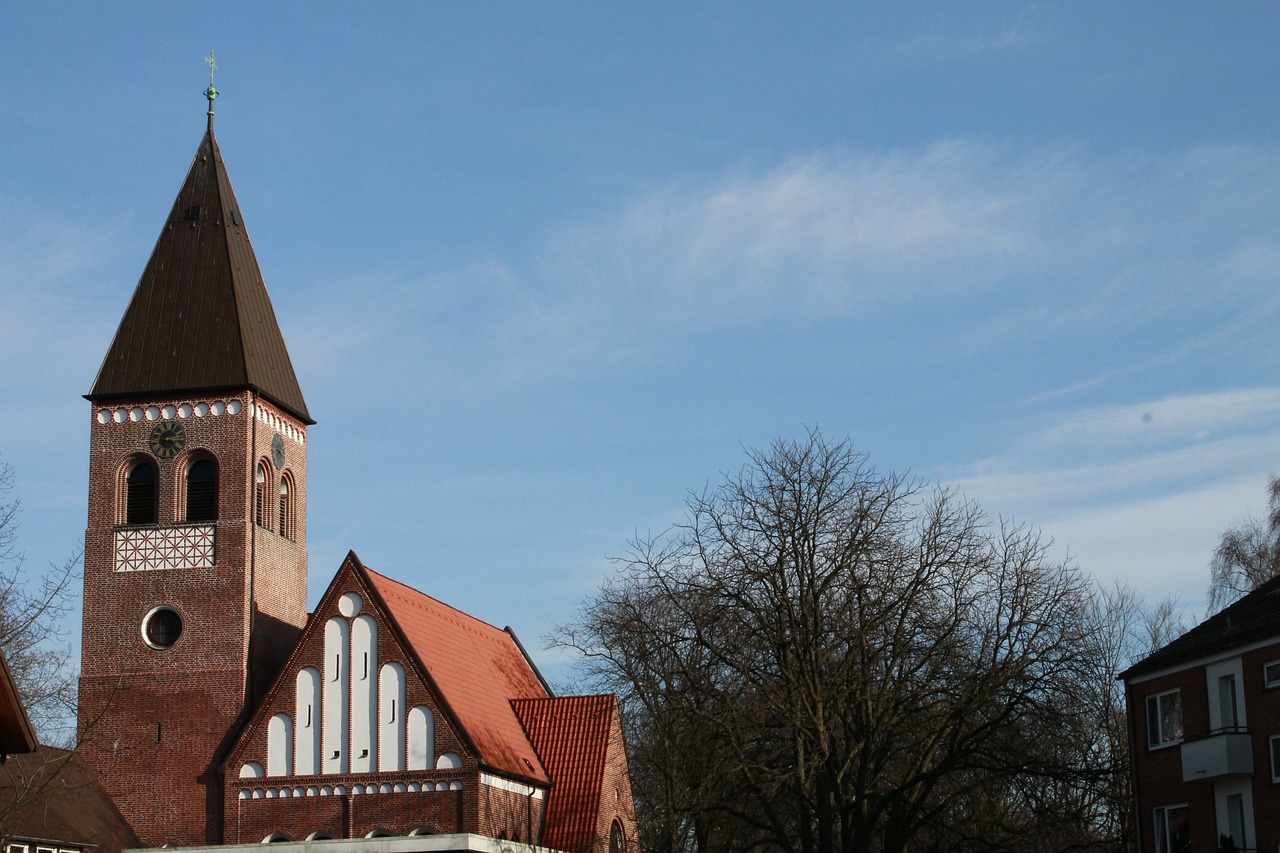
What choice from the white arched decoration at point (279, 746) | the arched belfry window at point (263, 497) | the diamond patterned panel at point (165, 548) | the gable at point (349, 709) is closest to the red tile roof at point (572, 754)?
the gable at point (349, 709)

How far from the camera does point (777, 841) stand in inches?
1467

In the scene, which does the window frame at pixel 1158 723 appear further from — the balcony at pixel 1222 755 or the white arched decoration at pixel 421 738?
the white arched decoration at pixel 421 738

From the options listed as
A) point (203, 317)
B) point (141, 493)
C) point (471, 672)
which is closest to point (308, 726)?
point (471, 672)

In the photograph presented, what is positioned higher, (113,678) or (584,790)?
(113,678)

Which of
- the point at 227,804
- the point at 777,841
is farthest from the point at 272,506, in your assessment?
the point at 777,841

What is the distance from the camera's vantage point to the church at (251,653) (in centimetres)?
4025

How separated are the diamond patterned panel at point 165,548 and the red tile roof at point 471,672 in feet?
15.3

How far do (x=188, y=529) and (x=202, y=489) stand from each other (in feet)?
3.52

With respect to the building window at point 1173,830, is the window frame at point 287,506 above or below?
above

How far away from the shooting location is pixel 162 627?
43.3m

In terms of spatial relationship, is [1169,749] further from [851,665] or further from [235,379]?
[235,379]

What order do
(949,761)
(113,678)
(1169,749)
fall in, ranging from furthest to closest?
Result: (113,678), (1169,749), (949,761)

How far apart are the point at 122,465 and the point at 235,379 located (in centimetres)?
355

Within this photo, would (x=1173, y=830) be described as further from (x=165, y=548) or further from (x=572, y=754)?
(x=165, y=548)
